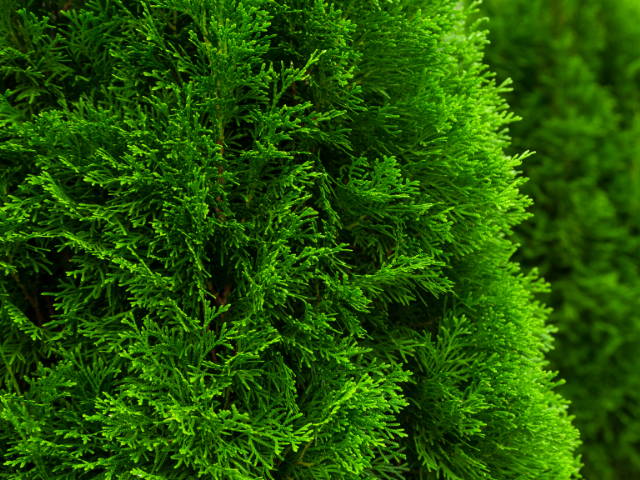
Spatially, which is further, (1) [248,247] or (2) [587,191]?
(2) [587,191]

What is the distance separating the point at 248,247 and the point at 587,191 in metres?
4.78

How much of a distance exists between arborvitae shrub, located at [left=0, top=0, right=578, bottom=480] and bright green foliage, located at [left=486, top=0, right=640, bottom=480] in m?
3.68

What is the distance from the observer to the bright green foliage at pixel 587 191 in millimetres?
6215

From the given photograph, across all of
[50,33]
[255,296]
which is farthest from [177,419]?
[50,33]

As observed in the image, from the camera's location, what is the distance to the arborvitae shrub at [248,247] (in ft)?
7.51

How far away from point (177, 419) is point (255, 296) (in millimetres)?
481

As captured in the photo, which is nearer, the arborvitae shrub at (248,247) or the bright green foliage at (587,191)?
the arborvitae shrub at (248,247)

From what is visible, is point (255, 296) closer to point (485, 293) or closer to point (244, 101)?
point (244, 101)

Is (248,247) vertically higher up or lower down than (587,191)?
higher up

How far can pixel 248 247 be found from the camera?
2.49m

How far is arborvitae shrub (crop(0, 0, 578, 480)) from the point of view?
2289mm

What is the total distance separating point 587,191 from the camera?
632 cm

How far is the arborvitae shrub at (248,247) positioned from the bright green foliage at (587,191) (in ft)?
12.1

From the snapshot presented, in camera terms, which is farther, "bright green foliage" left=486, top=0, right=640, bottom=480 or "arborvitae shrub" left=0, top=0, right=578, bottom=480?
"bright green foliage" left=486, top=0, right=640, bottom=480
